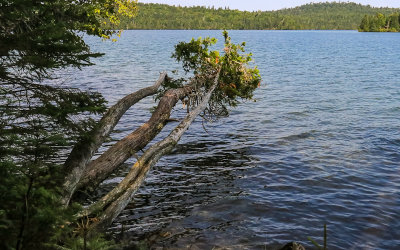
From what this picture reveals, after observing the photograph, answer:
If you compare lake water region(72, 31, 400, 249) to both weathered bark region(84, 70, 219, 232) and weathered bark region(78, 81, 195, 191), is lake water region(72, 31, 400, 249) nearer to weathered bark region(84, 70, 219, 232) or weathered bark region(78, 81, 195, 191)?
weathered bark region(84, 70, 219, 232)

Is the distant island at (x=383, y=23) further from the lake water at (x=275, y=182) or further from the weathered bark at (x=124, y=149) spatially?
the weathered bark at (x=124, y=149)

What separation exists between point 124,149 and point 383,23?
206m

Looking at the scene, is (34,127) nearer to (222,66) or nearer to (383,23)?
(222,66)

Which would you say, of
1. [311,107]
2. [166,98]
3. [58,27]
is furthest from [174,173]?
[311,107]

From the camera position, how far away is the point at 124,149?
955cm

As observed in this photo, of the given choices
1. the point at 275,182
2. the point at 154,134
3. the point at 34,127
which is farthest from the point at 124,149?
the point at 275,182

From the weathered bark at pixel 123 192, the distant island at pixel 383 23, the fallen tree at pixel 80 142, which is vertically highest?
the distant island at pixel 383 23

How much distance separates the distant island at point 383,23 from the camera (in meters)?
183

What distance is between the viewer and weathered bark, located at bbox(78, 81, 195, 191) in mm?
8531

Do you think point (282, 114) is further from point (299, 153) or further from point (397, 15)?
point (397, 15)

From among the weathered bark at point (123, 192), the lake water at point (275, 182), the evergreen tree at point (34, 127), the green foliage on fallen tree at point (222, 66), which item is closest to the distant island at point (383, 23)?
the lake water at point (275, 182)

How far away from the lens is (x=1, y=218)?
3205mm

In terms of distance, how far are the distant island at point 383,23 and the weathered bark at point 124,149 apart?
198 meters

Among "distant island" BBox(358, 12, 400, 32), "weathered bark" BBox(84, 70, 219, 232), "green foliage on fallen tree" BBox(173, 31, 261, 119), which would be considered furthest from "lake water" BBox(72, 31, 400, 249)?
"distant island" BBox(358, 12, 400, 32)
